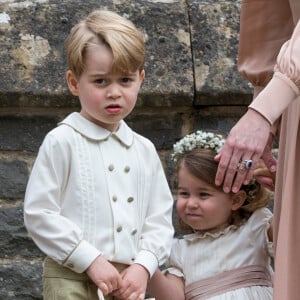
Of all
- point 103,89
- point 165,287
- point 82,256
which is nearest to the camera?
point 82,256

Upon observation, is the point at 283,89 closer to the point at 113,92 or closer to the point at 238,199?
the point at 113,92

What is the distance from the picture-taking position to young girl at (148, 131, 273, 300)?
3.69 m

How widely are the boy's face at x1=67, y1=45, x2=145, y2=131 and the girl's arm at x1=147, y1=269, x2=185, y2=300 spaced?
65 cm

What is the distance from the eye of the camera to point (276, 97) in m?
3.13

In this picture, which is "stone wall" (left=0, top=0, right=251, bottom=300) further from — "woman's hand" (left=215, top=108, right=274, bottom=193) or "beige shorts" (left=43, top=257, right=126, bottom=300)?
"woman's hand" (left=215, top=108, right=274, bottom=193)

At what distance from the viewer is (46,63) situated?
4293mm

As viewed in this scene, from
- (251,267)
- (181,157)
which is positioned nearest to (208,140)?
(181,157)

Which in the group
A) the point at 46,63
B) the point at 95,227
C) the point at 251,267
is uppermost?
the point at 46,63

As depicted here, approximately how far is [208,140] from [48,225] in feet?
2.92

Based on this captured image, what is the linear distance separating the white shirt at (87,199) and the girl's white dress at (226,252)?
44 centimetres

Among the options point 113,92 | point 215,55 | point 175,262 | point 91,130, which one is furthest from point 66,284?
point 215,55

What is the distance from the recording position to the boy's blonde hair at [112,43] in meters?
3.21

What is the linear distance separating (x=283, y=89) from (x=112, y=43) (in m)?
0.52

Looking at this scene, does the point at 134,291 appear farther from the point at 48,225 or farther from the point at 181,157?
the point at 181,157
